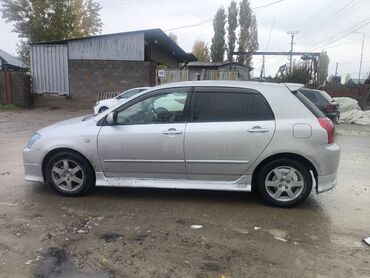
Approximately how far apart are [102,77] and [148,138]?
21.3 m

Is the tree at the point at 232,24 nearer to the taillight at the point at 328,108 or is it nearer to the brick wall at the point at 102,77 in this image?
the brick wall at the point at 102,77

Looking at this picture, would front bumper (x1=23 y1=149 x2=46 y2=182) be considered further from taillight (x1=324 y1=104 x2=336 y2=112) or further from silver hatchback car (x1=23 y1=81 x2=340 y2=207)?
taillight (x1=324 y1=104 x2=336 y2=112)

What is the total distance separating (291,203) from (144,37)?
858 inches

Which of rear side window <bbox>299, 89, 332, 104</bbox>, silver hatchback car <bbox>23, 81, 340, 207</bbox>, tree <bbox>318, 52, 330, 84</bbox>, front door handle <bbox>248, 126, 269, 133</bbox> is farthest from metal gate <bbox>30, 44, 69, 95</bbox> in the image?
tree <bbox>318, 52, 330, 84</bbox>

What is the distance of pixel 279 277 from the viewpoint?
3.72 meters

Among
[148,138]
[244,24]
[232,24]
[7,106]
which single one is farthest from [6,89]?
[244,24]

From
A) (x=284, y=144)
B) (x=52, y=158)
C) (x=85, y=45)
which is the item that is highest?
(x=85, y=45)

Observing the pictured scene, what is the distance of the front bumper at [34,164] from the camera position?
19.5 ft

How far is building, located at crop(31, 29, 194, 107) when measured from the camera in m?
25.8

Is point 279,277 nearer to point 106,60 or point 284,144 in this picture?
point 284,144

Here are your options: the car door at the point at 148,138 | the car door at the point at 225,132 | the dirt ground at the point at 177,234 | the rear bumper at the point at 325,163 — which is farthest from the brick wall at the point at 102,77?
the rear bumper at the point at 325,163

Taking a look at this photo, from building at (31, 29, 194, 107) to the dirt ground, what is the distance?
19.8 meters

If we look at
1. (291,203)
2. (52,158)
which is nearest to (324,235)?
(291,203)

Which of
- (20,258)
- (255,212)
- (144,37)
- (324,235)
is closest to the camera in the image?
(20,258)
